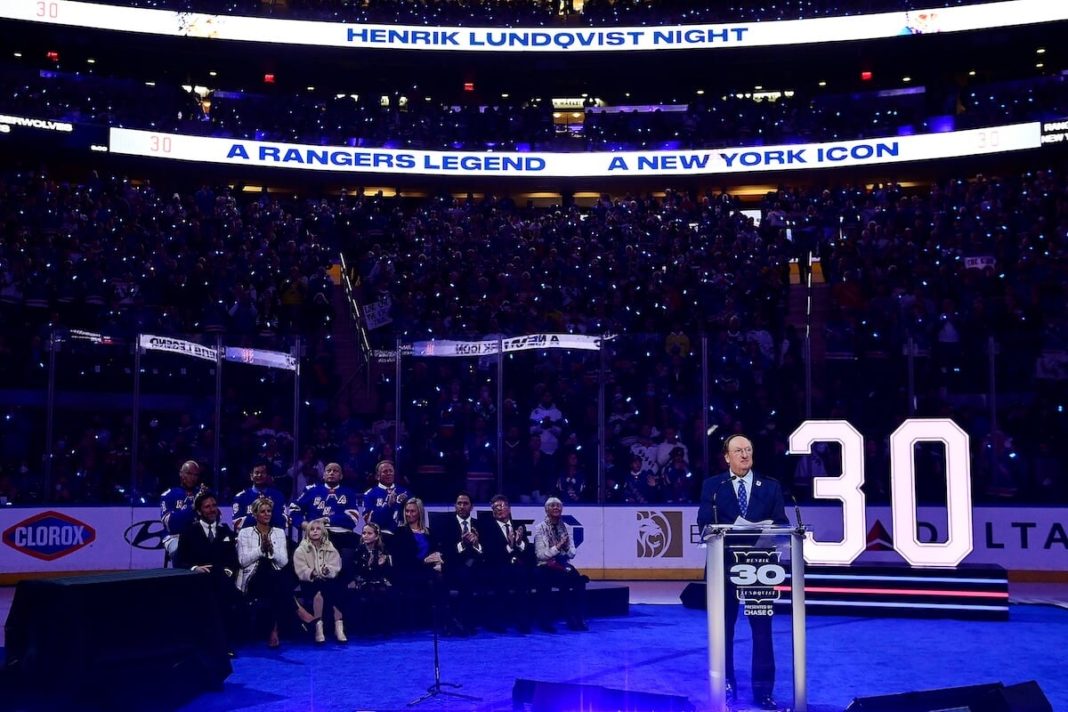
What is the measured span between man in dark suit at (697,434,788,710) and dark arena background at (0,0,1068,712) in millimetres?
25

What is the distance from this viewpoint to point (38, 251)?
19672mm

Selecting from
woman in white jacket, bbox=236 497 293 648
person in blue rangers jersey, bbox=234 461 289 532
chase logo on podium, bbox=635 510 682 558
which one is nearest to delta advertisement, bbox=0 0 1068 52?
chase logo on podium, bbox=635 510 682 558

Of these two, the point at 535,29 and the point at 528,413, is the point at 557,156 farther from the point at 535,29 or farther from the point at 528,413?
the point at 528,413

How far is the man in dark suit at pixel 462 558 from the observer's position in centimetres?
1214

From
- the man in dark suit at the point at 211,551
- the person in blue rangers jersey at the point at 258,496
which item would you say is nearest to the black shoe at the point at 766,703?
the man in dark suit at the point at 211,551

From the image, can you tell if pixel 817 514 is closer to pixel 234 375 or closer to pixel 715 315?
pixel 715 315

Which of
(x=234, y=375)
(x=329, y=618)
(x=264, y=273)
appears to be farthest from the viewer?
(x=264, y=273)

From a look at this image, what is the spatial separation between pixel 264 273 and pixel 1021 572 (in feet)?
48.4

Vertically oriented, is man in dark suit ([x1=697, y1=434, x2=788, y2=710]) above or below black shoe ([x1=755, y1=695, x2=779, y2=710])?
above

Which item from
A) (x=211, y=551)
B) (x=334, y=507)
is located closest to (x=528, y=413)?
(x=334, y=507)

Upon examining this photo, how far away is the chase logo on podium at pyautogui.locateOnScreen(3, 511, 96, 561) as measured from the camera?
15.1m

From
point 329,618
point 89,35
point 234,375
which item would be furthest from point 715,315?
point 89,35

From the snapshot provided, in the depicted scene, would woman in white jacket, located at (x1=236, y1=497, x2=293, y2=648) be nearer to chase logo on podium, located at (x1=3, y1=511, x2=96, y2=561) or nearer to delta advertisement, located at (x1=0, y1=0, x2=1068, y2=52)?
chase logo on podium, located at (x1=3, y1=511, x2=96, y2=561)

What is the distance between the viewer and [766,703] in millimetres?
7781
